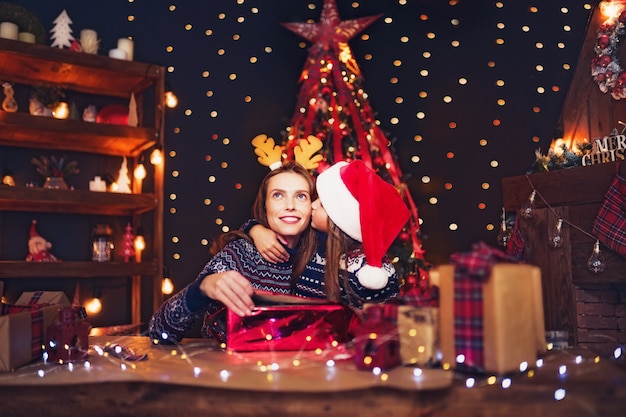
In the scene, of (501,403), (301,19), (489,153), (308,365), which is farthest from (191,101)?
(501,403)

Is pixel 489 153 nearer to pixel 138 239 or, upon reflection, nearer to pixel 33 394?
pixel 138 239

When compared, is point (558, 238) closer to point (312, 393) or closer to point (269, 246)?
point (269, 246)

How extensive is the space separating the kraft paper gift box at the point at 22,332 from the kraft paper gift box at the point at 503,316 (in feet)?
2.50

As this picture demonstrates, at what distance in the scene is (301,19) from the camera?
14.7 ft

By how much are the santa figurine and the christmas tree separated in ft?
5.17

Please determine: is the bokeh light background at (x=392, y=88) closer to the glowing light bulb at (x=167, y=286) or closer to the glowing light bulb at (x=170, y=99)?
the glowing light bulb at (x=167, y=286)

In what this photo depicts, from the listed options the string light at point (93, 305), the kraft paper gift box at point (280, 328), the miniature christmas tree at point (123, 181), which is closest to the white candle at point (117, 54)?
the miniature christmas tree at point (123, 181)

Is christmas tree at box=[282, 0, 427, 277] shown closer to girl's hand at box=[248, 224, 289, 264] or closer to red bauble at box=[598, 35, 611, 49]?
red bauble at box=[598, 35, 611, 49]

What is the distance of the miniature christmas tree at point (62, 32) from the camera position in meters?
3.76

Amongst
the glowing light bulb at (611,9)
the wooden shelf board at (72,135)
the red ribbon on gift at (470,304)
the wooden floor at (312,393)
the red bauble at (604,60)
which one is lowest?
the wooden floor at (312,393)

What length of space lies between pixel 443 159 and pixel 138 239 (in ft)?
6.92

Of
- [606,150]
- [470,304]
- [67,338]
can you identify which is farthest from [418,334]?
[606,150]

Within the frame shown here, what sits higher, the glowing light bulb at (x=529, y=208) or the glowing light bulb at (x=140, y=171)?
the glowing light bulb at (x=140, y=171)

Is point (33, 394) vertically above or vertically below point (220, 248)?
below
